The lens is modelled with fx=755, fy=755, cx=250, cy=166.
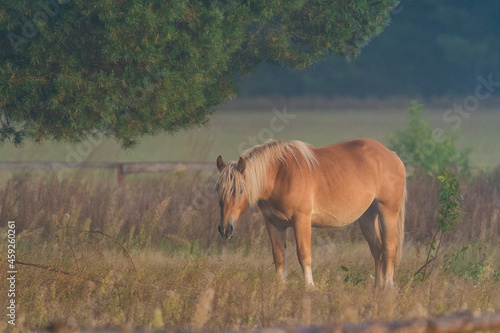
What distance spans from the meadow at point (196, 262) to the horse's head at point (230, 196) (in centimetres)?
44

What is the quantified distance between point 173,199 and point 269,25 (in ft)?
12.5

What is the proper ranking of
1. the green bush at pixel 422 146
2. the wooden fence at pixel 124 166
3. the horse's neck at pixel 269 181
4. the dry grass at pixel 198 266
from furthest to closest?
the green bush at pixel 422 146, the wooden fence at pixel 124 166, the horse's neck at pixel 269 181, the dry grass at pixel 198 266

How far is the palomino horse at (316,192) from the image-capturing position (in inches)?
290

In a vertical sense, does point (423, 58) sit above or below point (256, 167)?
below

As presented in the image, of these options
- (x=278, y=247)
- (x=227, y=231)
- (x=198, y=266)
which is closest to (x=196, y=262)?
(x=198, y=266)

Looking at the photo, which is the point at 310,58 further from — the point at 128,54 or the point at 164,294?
the point at 164,294

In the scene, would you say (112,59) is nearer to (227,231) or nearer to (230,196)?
(230,196)

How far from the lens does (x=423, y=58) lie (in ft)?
140

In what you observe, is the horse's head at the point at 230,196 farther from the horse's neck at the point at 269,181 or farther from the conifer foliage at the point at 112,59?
the conifer foliage at the point at 112,59

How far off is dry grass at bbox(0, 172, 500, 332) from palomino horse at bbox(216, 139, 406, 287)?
15.2 inches

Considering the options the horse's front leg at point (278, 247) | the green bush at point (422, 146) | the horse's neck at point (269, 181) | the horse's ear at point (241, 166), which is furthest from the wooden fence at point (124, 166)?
the horse's ear at point (241, 166)

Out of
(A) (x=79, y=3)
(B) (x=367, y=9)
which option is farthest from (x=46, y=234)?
(B) (x=367, y=9)

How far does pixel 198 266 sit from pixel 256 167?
113cm

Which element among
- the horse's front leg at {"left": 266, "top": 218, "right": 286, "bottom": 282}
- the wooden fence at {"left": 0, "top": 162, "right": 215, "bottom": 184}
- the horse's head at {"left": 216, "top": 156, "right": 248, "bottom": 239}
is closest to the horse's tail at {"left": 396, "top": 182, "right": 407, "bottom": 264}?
the horse's front leg at {"left": 266, "top": 218, "right": 286, "bottom": 282}
